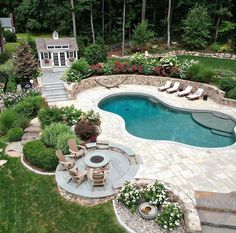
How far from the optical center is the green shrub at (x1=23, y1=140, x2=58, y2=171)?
478 inches

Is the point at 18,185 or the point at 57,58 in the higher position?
the point at 57,58

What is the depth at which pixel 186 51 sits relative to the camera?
105 feet

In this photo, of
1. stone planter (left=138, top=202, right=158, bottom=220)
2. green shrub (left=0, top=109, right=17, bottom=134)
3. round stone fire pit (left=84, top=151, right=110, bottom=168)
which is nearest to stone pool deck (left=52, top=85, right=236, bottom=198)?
round stone fire pit (left=84, top=151, right=110, bottom=168)

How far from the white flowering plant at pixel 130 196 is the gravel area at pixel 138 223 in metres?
0.22

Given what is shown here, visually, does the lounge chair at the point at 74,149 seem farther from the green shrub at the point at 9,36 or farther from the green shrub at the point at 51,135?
the green shrub at the point at 9,36

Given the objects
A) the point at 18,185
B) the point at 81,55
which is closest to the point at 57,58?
the point at 81,55

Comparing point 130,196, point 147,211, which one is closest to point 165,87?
point 130,196

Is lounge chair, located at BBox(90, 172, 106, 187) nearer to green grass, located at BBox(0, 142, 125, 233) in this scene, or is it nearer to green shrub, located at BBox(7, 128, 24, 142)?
green grass, located at BBox(0, 142, 125, 233)

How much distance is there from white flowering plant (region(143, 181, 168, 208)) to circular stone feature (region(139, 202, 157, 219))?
0.49 feet

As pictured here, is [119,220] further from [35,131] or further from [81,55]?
[81,55]

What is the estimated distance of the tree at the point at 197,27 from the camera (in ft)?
101

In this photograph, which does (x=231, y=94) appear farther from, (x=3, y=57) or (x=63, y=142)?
(x=3, y=57)

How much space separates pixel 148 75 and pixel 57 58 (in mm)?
8998

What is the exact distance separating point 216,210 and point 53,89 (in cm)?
1520
